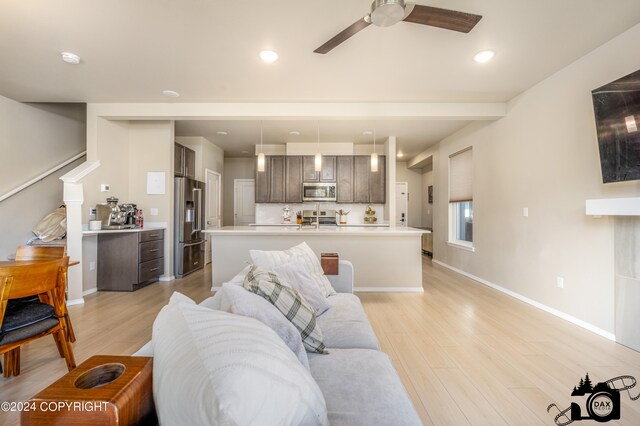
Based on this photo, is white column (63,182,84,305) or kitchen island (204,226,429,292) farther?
kitchen island (204,226,429,292)

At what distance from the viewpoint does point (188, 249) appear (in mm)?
5113

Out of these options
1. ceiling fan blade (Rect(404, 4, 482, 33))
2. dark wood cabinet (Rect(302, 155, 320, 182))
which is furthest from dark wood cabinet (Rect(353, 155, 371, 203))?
ceiling fan blade (Rect(404, 4, 482, 33))

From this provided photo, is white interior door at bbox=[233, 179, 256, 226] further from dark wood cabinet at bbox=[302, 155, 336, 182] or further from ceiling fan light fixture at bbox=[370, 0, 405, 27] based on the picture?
ceiling fan light fixture at bbox=[370, 0, 405, 27]

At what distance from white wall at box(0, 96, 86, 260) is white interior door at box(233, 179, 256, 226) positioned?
11.3 feet

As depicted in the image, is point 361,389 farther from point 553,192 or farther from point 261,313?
point 553,192

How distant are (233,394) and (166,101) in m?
4.46

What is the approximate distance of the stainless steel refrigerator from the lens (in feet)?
16.0

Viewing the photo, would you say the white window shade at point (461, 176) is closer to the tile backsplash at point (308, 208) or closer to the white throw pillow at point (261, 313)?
the tile backsplash at point (308, 208)

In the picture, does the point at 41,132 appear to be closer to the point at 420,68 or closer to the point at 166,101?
the point at 166,101

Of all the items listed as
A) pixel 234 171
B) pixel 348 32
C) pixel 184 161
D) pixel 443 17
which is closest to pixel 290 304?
pixel 348 32

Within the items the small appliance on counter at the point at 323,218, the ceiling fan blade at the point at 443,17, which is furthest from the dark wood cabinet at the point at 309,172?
the ceiling fan blade at the point at 443,17

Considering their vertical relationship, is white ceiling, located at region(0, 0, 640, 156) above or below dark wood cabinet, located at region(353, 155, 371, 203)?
above

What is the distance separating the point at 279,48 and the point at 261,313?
252 cm

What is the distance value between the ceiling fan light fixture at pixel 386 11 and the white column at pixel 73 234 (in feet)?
12.7
